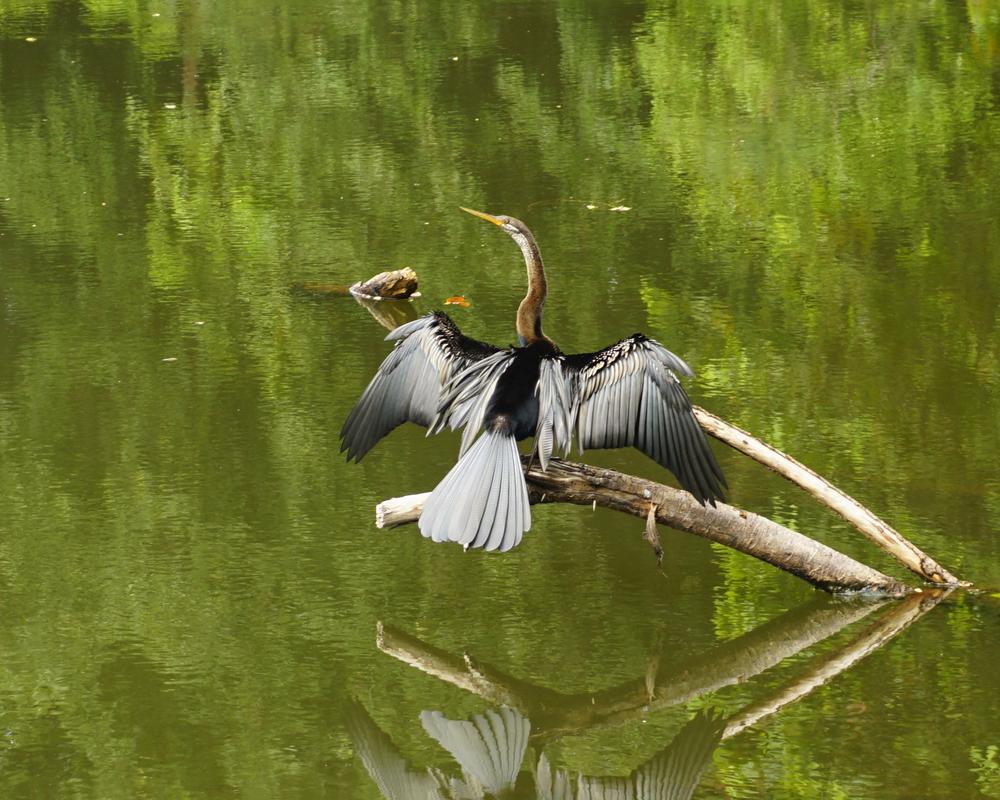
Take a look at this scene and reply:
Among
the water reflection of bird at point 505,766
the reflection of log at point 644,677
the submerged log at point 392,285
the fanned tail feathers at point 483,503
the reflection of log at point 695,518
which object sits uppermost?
the fanned tail feathers at point 483,503

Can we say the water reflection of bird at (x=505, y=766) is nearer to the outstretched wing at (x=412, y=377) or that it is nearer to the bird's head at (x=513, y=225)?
the outstretched wing at (x=412, y=377)

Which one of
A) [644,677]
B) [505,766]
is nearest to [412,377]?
[644,677]

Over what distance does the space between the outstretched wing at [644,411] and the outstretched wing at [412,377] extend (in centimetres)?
41

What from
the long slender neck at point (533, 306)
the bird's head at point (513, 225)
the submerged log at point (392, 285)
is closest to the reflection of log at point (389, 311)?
the submerged log at point (392, 285)

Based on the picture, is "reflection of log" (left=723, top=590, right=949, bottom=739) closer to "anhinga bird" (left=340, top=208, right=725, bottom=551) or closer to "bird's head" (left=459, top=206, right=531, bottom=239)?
"anhinga bird" (left=340, top=208, right=725, bottom=551)

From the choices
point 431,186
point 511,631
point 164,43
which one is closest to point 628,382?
point 511,631

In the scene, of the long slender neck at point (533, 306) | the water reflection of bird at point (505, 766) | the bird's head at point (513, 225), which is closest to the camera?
the water reflection of bird at point (505, 766)

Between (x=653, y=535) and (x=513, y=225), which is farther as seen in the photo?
(x=513, y=225)

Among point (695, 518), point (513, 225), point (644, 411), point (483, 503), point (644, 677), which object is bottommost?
point (644, 677)

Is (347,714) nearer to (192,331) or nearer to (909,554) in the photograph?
(909,554)

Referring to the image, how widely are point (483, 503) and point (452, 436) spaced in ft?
6.16

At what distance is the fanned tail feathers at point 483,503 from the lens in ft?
13.3

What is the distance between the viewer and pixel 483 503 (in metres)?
4.12

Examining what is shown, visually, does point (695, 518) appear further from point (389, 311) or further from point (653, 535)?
point (389, 311)
